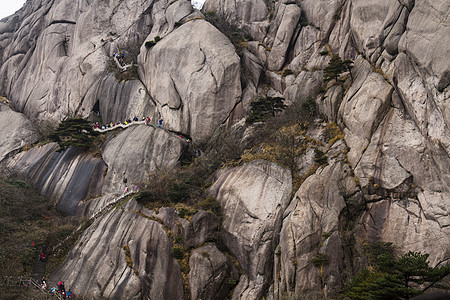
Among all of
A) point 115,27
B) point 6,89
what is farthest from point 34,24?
point 115,27

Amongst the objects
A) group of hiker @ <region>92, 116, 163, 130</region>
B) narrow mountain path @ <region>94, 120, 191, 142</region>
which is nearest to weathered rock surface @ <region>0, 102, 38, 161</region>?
group of hiker @ <region>92, 116, 163, 130</region>

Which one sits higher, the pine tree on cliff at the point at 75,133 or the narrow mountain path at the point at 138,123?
the pine tree on cliff at the point at 75,133

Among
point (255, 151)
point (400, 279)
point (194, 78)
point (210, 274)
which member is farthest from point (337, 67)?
point (400, 279)

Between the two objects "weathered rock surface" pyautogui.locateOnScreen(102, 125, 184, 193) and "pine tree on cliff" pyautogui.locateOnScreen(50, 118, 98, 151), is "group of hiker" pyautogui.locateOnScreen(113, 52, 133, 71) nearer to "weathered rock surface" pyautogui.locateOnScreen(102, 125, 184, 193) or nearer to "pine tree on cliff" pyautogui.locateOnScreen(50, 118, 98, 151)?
"pine tree on cliff" pyautogui.locateOnScreen(50, 118, 98, 151)

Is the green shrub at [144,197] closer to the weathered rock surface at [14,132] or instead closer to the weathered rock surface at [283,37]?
the weathered rock surface at [283,37]

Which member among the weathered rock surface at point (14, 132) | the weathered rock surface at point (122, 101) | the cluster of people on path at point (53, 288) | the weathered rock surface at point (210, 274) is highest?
the weathered rock surface at point (14, 132)

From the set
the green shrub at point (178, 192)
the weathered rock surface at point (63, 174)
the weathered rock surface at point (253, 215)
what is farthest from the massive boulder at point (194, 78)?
the weathered rock surface at point (253, 215)
